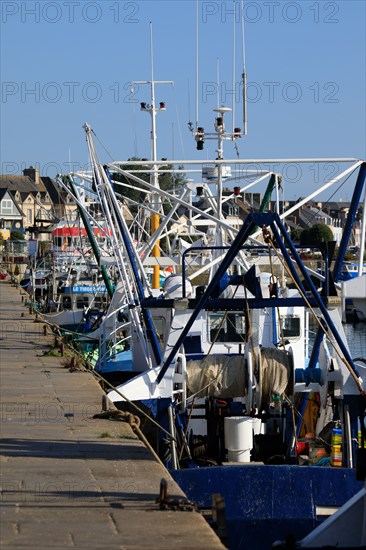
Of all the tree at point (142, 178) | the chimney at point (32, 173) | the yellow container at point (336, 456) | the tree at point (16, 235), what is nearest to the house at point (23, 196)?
the chimney at point (32, 173)

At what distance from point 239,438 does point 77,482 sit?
457cm

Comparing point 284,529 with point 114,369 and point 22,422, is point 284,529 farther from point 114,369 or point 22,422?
point 114,369

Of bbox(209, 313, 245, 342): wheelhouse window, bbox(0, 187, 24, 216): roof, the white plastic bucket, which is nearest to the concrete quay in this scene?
the white plastic bucket

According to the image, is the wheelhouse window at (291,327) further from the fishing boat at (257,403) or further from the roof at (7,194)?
the roof at (7,194)

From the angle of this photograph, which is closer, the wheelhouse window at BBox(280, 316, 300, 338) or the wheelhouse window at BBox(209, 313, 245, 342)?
the wheelhouse window at BBox(209, 313, 245, 342)

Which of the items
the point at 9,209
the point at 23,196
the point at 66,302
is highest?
the point at 23,196

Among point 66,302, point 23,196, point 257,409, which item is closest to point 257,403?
point 257,409

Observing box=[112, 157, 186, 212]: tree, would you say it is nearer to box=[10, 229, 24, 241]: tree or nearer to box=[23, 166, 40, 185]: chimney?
box=[10, 229, 24, 241]: tree

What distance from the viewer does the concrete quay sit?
7.63 meters

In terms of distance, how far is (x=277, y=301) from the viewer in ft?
45.0

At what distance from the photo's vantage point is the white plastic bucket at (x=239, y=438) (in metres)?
13.6

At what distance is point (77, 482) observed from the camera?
9.34 m

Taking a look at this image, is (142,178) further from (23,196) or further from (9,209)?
(23,196)

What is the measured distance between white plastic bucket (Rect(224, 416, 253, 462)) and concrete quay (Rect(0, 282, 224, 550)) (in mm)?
1654
